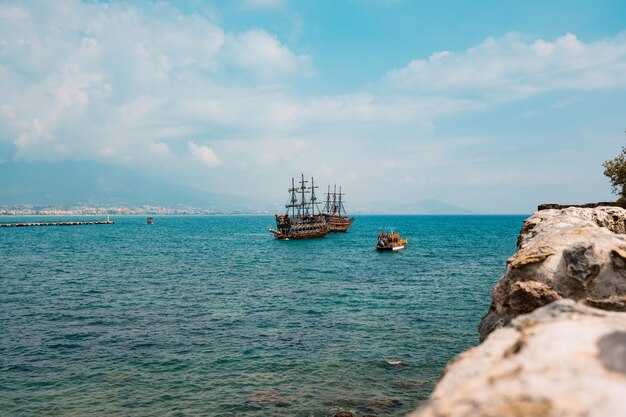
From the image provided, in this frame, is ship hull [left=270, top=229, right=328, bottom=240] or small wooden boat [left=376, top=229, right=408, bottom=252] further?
ship hull [left=270, top=229, right=328, bottom=240]

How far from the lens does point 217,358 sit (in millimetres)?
21125

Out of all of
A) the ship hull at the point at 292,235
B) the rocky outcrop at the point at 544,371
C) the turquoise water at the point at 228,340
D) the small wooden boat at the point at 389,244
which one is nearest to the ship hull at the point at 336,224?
the ship hull at the point at 292,235

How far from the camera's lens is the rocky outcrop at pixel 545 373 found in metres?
3.56

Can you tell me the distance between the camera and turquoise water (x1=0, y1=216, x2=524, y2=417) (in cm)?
1675

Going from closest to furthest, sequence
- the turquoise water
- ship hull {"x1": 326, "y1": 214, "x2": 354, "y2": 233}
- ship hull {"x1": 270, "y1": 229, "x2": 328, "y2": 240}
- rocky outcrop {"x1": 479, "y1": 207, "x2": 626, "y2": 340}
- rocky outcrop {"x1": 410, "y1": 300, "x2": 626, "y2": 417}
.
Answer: rocky outcrop {"x1": 410, "y1": 300, "x2": 626, "y2": 417} → rocky outcrop {"x1": 479, "y1": 207, "x2": 626, "y2": 340} → the turquoise water → ship hull {"x1": 270, "y1": 229, "x2": 328, "y2": 240} → ship hull {"x1": 326, "y1": 214, "x2": 354, "y2": 233}

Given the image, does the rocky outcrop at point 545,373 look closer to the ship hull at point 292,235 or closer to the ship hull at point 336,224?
the ship hull at point 292,235

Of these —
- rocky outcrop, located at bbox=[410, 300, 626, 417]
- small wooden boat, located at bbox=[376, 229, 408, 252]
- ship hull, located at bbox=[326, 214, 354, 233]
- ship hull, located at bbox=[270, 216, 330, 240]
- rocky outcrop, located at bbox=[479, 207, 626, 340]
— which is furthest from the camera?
ship hull, located at bbox=[326, 214, 354, 233]

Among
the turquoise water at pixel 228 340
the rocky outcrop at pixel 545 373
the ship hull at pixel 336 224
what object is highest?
the rocky outcrop at pixel 545 373

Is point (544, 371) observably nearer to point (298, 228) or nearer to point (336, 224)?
point (298, 228)

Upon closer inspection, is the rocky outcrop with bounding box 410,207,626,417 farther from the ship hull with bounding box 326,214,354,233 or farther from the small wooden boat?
the ship hull with bounding box 326,214,354,233

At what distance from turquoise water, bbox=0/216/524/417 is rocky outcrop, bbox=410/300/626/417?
1208cm

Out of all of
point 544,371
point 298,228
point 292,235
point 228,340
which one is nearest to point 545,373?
point 544,371

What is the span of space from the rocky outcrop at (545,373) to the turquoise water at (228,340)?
39.6ft

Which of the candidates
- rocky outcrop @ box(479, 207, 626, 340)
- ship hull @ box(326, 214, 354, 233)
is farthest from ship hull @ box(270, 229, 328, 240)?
rocky outcrop @ box(479, 207, 626, 340)
